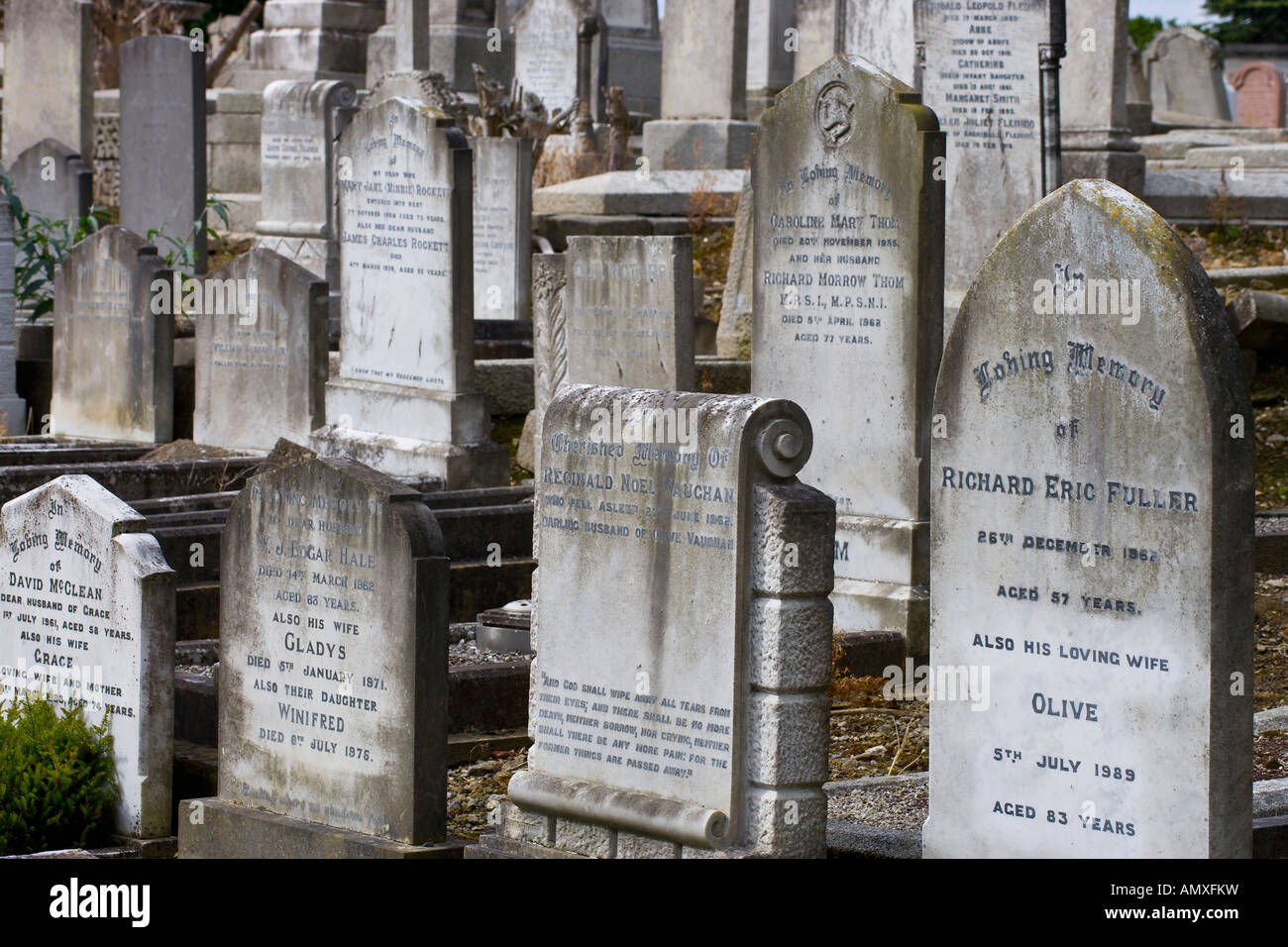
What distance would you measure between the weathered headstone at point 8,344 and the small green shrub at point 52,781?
580cm

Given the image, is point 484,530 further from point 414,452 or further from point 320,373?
point 320,373

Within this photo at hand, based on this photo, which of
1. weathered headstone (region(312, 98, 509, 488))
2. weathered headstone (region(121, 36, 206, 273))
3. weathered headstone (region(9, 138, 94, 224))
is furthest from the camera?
weathered headstone (region(9, 138, 94, 224))

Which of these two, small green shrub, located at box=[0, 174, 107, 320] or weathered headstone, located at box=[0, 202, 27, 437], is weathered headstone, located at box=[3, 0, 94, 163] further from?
weathered headstone, located at box=[0, 202, 27, 437]

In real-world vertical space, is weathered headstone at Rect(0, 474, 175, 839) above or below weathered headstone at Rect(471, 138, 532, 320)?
below

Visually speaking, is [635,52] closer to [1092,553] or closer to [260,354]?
[260,354]

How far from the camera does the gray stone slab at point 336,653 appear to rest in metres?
5.25

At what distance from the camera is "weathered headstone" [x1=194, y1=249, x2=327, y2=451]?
1019cm

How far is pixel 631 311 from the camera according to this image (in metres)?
8.92

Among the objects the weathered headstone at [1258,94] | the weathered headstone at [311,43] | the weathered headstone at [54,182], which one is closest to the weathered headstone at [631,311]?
the weathered headstone at [54,182]

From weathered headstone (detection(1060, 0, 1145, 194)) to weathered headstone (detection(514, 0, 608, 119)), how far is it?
7091mm

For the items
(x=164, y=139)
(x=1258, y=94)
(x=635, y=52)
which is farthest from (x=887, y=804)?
(x=1258, y=94)

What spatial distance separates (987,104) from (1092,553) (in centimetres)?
641

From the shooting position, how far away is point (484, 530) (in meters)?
8.48

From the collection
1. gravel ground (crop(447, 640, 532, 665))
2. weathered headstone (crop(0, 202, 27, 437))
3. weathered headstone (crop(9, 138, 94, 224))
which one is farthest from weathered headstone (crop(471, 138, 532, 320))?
gravel ground (crop(447, 640, 532, 665))
